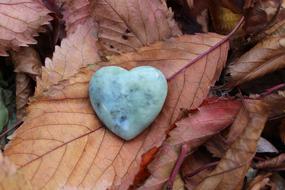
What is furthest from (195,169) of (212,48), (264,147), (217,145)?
(212,48)

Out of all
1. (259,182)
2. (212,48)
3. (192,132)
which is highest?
(212,48)

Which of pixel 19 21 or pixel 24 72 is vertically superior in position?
pixel 19 21

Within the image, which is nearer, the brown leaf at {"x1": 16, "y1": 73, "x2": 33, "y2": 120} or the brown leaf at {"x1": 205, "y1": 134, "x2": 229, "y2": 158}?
the brown leaf at {"x1": 205, "y1": 134, "x2": 229, "y2": 158}

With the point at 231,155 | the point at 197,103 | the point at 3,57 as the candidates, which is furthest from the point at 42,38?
the point at 231,155

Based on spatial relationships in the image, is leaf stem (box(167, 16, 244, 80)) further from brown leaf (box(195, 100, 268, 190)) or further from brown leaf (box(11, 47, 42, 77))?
brown leaf (box(11, 47, 42, 77))

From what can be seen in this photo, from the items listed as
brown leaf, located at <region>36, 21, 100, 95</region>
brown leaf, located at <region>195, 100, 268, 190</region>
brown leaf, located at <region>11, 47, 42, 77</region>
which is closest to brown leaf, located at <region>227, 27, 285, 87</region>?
brown leaf, located at <region>195, 100, 268, 190</region>

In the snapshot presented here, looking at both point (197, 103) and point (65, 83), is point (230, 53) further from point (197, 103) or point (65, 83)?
point (65, 83)

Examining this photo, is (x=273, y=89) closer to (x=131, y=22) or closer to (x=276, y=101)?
(x=276, y=101)
